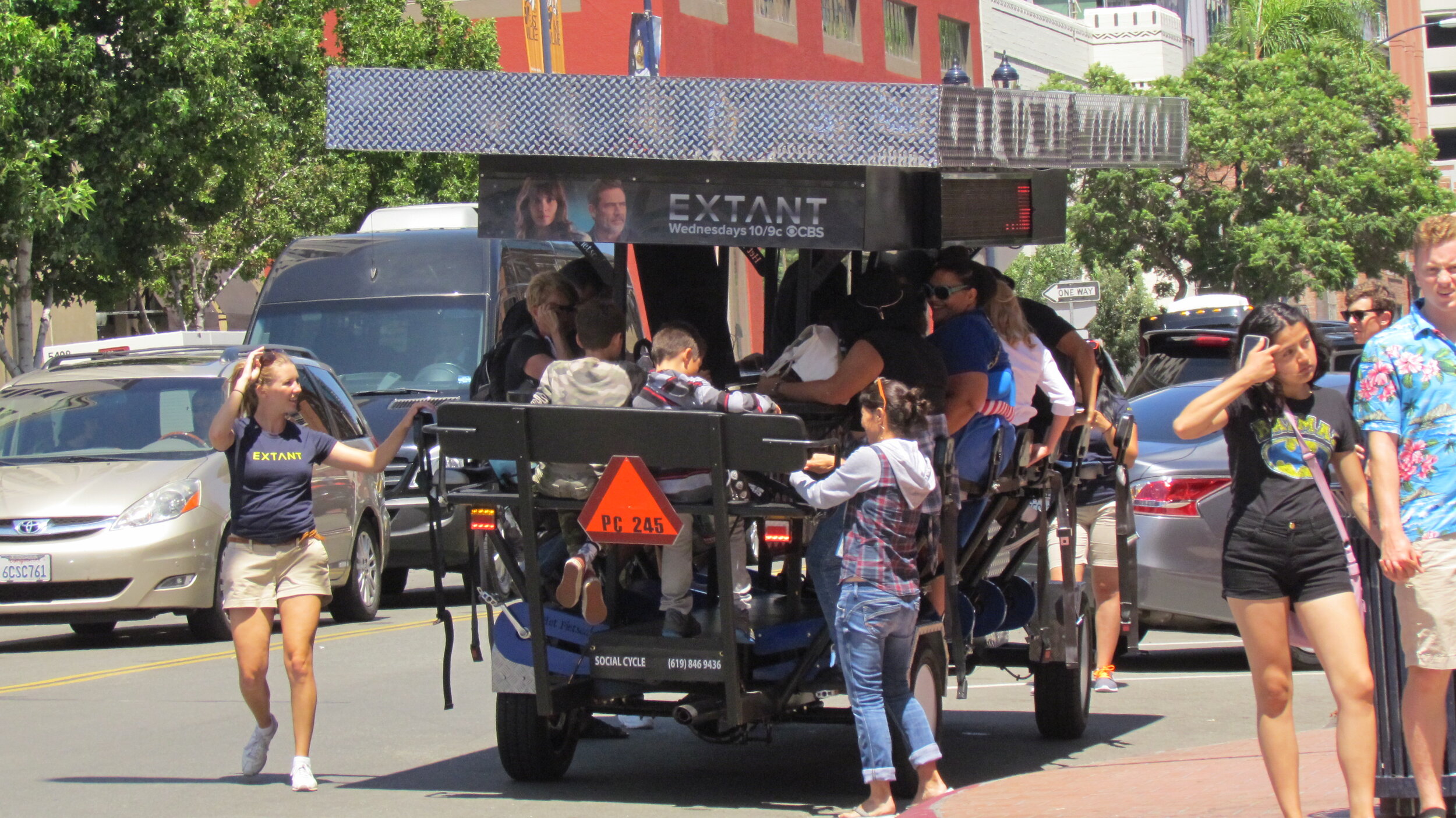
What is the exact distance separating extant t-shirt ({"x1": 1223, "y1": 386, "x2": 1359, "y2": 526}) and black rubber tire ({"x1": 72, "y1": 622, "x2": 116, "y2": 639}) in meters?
9.43

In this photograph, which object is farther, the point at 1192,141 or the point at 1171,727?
the point at 1192,141

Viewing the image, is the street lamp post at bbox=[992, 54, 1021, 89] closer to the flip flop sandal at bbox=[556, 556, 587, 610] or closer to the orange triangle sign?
the orange triangle sign

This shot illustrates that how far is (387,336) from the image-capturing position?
15.6 m

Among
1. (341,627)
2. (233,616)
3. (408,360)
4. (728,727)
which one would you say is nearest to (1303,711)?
(728,727)

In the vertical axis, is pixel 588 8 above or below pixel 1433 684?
above

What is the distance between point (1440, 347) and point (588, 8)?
30.9 m

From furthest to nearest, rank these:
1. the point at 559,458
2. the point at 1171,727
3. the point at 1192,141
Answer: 1. the point at 1192,141
2. the point at 1171,727
3. the point at 559,458

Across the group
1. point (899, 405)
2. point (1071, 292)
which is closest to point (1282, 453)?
point (899, 405)

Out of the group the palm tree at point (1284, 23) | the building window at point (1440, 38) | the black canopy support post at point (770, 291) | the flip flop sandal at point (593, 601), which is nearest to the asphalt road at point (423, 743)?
the flip flop sandal at point (593, 601)

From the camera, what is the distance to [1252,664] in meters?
5.77

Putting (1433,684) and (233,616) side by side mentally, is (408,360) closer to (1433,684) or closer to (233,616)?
(233,616)

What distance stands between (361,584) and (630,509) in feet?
24.9

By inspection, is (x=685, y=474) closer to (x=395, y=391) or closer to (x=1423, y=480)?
(x=1423, y=480)

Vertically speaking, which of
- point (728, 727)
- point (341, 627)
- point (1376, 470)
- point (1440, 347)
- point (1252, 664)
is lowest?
point (341, 627)
